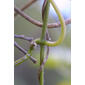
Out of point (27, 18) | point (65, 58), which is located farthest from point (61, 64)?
point (27, 18)

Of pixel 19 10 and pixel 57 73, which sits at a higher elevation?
pixel 19 10
